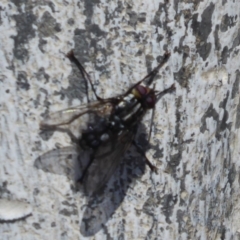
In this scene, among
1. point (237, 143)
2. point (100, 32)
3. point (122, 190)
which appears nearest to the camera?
point (100, 32)

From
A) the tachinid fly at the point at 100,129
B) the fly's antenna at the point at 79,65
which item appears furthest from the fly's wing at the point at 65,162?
the fly's antenna at the point at 79,65

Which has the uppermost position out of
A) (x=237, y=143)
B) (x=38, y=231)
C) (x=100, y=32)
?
(x=100, y=32)

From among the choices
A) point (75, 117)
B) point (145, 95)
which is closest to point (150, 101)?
point (145, 95)

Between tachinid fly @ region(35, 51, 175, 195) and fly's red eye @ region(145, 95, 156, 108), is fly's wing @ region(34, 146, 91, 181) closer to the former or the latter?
tachinid fly @ region(35, 51, 175, 195)

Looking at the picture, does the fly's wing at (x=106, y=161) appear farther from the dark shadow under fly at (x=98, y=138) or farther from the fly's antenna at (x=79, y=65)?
the fly's antenna at (x=79, y=65)

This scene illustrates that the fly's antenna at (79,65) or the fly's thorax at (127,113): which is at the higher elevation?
the fly's antenna at (79,65)

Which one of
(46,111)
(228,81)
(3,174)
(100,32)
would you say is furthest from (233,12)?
(3,174)

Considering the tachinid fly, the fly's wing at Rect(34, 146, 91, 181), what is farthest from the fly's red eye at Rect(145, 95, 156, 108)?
the fly's wing at Rect(34, 146, 91, 181)

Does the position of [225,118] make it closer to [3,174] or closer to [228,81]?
[228,81]

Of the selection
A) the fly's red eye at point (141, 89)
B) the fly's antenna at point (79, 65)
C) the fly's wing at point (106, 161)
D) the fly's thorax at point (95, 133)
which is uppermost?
the fly's antenna at point (79, 65)
